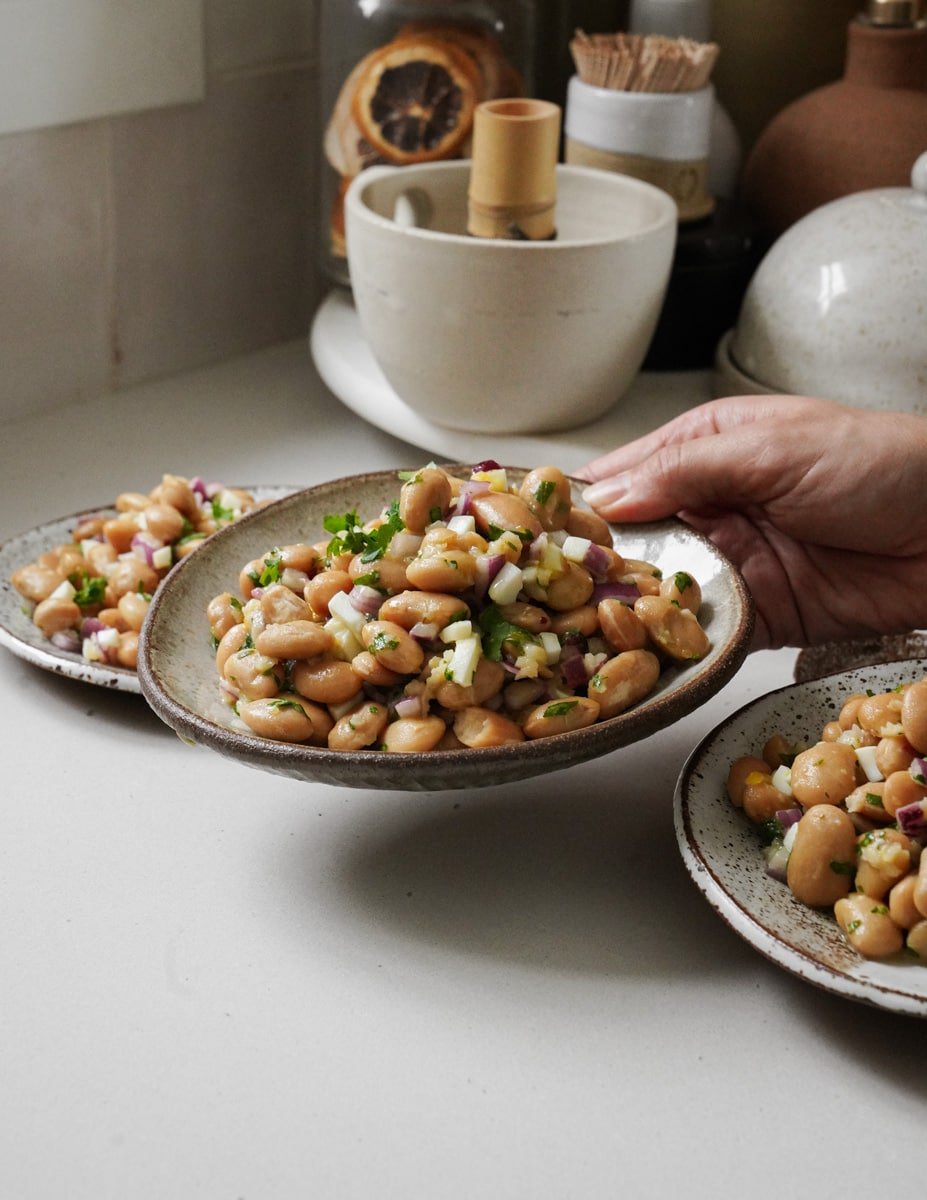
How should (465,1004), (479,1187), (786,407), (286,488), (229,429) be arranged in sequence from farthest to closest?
(229,429), (286,488), (786,407), (465,1004), (479,1187)

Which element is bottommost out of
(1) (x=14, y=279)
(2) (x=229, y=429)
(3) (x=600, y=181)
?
(2) (x=229, y=429)

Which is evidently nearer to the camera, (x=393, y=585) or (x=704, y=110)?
(x=393, y=585)

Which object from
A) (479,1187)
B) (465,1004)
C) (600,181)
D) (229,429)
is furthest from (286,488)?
(479,1187)

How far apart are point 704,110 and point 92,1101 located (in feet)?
3.46

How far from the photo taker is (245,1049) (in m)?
0.69

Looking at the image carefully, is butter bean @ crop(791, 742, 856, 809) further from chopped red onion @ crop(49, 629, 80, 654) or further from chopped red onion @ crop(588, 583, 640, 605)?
chopped red onion @ crop(49, 629, 80, 654)

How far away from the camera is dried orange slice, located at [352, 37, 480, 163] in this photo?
138 cm

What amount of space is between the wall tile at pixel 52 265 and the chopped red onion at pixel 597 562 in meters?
Answer: 0.78

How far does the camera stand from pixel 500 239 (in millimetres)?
1190

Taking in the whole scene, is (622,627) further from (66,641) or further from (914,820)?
(66,641)

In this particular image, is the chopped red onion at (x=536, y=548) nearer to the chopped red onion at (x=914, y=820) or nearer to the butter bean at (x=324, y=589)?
the butter bean at (x=324, y=589)

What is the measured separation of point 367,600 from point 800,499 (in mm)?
333

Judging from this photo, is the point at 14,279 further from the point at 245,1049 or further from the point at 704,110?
the point at 245,1049

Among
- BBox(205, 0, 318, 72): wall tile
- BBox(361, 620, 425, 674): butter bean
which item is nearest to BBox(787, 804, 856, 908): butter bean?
BBox(361, 620, 425, 674): butter bean
